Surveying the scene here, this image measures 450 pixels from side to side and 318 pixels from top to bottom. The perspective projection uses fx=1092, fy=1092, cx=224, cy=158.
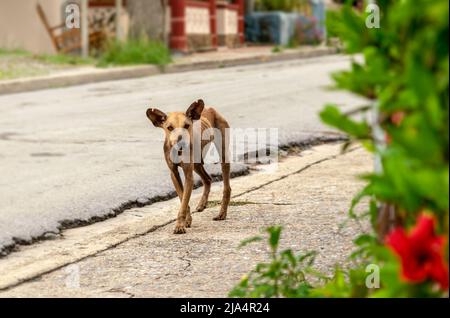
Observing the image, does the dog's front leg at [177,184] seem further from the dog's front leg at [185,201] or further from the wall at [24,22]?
the wall at [24,22]

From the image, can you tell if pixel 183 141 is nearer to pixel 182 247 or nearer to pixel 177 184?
pixel 177 184

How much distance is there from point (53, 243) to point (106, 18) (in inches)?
859

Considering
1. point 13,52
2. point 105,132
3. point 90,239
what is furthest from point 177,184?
point 13,52

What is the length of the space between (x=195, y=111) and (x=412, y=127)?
4024 millimetres

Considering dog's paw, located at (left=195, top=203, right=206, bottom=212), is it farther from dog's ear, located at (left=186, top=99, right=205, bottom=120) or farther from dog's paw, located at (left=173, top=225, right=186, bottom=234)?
dog's ear, located at (left=186, top=99, right=205, bottom=120)

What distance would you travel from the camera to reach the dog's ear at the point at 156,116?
21.0ft

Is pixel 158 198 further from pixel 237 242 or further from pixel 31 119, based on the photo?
pixel 31 119

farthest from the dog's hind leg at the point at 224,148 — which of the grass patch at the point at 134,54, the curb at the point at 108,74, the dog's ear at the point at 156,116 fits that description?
the grass patch at the point at 134,54

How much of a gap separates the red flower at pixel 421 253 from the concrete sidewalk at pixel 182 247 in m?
2.52

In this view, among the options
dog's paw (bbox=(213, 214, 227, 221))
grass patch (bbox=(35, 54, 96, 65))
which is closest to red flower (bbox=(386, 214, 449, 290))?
dog's paw (bbox=(213, 214, 227, 221))

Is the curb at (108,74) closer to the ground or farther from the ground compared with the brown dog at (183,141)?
closer to the ground

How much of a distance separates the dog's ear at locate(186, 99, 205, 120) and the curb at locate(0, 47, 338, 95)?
1230 cm

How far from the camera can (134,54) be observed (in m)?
24.0
